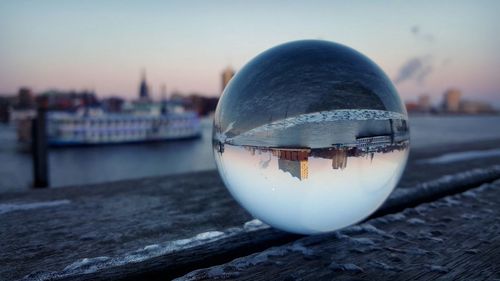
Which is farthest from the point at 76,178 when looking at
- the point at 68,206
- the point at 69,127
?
the point at 68,206

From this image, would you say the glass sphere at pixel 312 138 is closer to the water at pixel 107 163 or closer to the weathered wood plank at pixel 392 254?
the weathered wood plank at pixel 392 254

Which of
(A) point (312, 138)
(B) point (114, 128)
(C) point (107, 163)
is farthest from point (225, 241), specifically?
(B) point (114, 128)

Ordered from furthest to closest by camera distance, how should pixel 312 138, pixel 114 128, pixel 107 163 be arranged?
pixel 114 128 → pixel 107 163 → pixel 312 138

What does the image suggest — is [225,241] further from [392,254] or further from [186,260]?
[392,254]

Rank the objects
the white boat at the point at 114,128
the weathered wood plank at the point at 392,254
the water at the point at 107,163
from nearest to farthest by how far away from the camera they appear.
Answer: the weathered wood plank at the point at 392,254, the water at the point at 107,163, the white boat at the point at 114,128

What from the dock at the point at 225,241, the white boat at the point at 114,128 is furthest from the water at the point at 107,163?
the dock at the point at 225,241

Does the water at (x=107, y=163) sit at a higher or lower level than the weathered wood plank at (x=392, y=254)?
lower

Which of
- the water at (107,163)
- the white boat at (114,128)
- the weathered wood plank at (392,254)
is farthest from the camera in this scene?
the white boat at (114,128)
